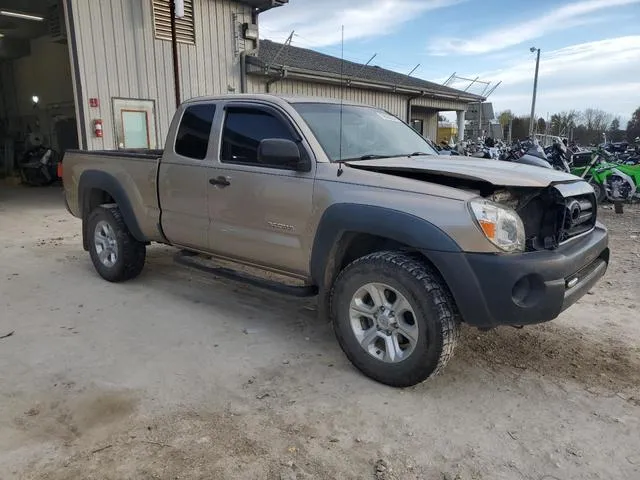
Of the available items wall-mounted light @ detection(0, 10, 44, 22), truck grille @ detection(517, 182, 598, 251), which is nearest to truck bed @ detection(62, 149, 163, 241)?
truck grille @ detection(517, 182, 598, 251)

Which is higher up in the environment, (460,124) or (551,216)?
(460,124)

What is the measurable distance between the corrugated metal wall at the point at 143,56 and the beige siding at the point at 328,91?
793 millimetres

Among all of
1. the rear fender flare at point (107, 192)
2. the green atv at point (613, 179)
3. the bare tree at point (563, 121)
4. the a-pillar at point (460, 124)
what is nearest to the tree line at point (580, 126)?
the bare tree at point (563, 121)

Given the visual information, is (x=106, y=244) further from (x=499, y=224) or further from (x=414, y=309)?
(x=499, y=224)

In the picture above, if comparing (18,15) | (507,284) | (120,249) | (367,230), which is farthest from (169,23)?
(507,284)

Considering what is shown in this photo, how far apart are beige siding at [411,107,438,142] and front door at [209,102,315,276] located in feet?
57.4

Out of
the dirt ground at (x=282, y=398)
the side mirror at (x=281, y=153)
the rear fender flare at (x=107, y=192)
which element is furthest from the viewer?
the rear fender flare at (x=107, y=192)

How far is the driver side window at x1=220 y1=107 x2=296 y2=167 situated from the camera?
4000 mm

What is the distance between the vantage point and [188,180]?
4.52 meters

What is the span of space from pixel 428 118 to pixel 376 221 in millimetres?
19831

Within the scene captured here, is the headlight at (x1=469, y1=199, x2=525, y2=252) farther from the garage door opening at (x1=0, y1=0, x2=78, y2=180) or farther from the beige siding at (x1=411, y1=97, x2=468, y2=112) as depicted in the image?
the beige siding at (x1=411, y1=97, x2=468, y2=112)

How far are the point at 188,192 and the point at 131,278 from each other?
5.36 ft

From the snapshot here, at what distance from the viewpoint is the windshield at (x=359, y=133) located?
12.6 ft

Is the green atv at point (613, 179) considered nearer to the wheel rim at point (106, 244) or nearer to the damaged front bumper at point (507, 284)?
the damaged front bumper at point (507, 284)
